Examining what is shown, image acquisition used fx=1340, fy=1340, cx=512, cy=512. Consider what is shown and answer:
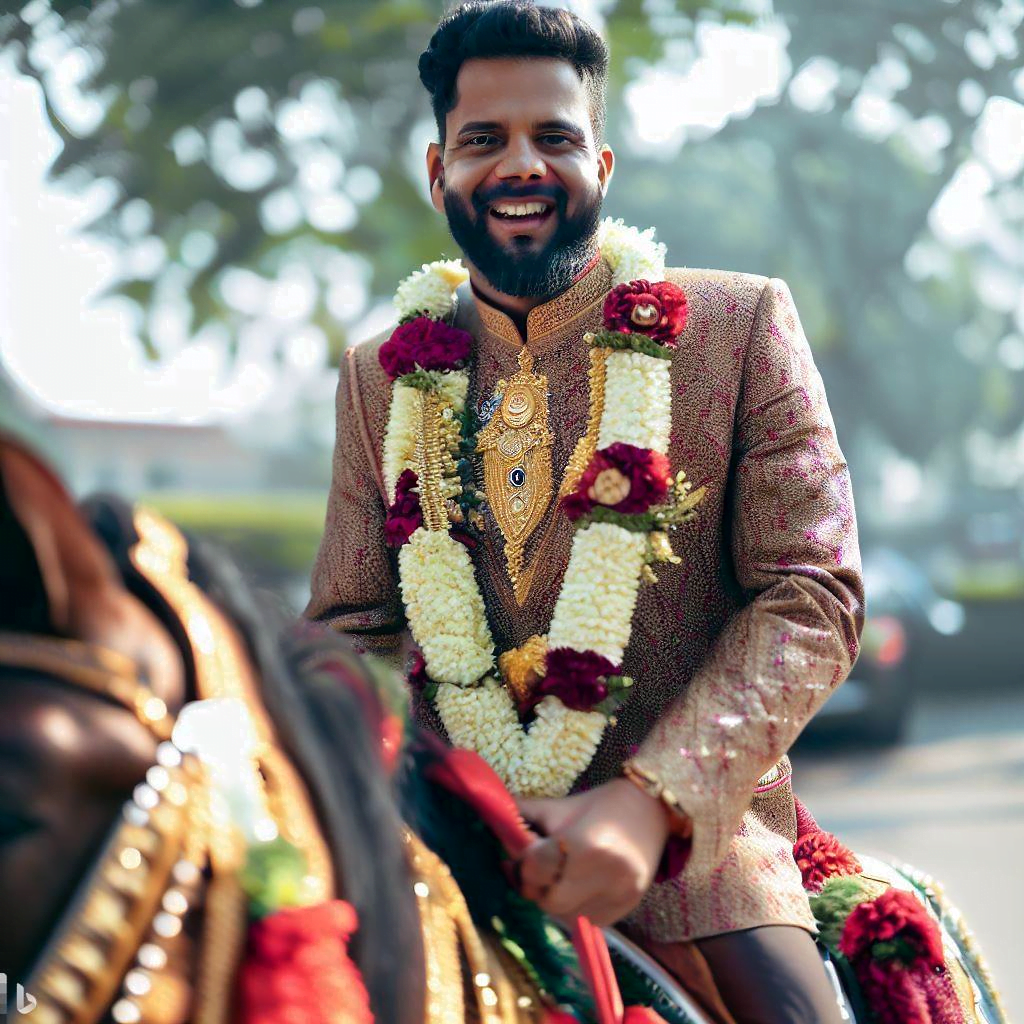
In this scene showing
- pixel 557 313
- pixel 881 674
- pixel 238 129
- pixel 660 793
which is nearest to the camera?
pixel 660 793

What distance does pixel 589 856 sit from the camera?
4.67 ft

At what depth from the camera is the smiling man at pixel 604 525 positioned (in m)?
1.71

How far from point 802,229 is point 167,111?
453 inches

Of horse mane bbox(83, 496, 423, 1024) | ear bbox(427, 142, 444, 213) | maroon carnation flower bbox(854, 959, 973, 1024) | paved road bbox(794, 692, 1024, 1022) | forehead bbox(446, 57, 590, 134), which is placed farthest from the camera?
paved road bbox(794, 692, 1024, 1022)

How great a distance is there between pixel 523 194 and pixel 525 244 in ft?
0.25

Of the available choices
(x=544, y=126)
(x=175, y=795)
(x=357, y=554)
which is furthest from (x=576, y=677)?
(x=175, y=795)

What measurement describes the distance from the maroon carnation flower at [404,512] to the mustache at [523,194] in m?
0.43

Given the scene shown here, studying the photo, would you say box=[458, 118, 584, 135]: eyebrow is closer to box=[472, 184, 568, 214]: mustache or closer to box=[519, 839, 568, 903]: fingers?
box=[472, 184, 568, 214]: mustache

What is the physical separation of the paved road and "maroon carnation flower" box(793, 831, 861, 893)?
3543 mm

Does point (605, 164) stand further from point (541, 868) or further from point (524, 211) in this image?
point (541, 868)

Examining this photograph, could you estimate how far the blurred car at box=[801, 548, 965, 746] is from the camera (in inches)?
383

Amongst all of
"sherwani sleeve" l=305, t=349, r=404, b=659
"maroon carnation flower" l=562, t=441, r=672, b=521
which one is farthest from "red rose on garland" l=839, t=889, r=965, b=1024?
"sherwani sleeve" l=305, t=349, r=404, b=659

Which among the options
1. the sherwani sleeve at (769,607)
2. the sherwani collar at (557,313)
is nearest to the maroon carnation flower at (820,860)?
the sherwani sleeve at (769,607)

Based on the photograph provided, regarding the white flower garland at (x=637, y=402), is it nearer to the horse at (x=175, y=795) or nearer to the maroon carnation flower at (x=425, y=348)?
the maroon carnation flower at (x=425, y=348)
